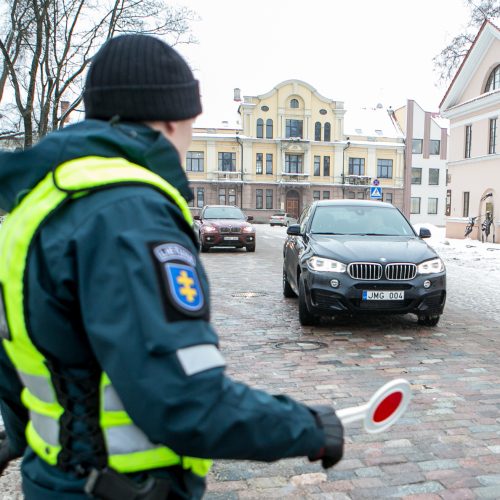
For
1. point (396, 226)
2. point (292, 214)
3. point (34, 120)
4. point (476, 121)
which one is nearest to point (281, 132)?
point (292, 214)

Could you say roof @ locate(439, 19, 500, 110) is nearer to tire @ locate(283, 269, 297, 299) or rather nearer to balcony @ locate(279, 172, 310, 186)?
tire @ locate(283, 269, 297, 299)

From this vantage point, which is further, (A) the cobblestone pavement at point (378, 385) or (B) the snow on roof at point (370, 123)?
(B) the snow on roof at point (370, 123)

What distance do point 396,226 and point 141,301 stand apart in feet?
25.1

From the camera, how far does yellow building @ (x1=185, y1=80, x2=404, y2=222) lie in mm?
58719

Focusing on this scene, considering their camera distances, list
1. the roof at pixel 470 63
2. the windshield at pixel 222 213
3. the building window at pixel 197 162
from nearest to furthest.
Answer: the windshield at pixel 222 213 < the roof at pixel 470 63 < the building window at pixel 197 162

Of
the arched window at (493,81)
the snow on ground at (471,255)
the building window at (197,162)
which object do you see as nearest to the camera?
the snow on ground at (471,255)

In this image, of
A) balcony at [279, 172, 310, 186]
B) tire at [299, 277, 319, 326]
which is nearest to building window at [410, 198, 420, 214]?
balcony at [279, 172, 310, 186]

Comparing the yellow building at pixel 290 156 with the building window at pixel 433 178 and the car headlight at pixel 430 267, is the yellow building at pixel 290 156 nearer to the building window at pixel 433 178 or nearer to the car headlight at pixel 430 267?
the building window at pixel 433 178

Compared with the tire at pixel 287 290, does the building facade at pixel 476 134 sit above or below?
above

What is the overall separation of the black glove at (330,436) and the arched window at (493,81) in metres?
29.8

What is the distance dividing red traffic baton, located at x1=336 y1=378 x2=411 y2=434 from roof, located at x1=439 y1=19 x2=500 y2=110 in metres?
29.2

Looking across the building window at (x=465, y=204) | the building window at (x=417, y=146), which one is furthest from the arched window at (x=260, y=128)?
the building window at (x=465, y=204)

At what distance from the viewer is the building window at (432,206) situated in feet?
204

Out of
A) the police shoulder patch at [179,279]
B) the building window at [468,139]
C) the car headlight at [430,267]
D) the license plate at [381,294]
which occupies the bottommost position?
the license plate at [381,294]
